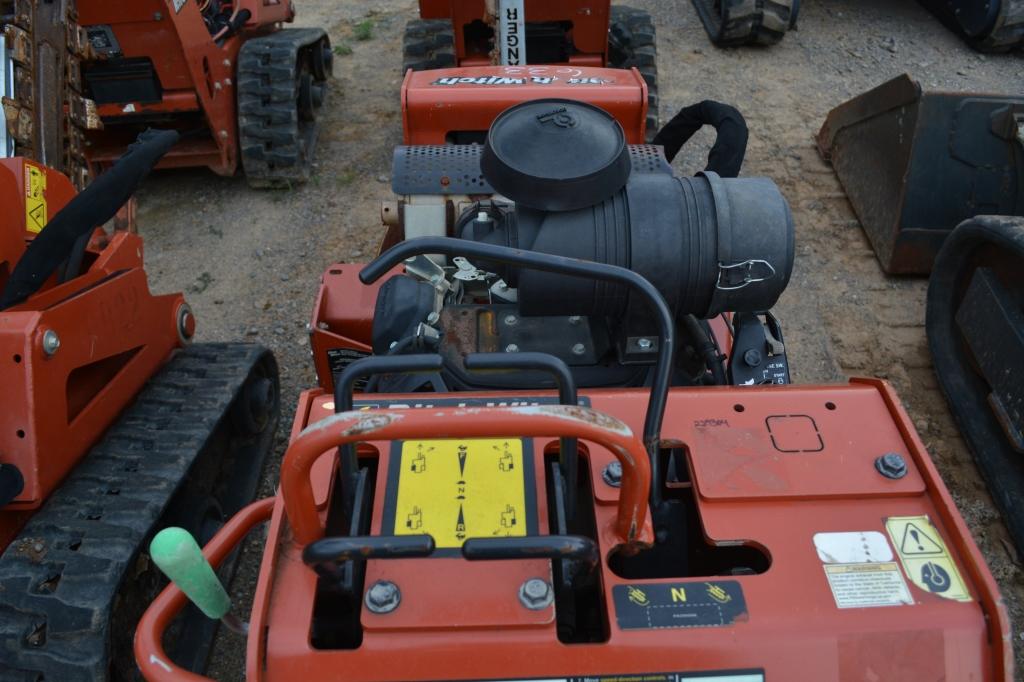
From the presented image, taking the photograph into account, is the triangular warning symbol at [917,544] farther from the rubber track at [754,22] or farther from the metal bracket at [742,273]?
the rubber track at [754,22]

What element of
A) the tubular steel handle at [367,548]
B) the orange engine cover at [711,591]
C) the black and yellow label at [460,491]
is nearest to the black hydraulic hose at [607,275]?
the orange engine cover at [711,591]

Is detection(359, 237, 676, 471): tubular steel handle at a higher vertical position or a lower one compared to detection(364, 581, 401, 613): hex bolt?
higher

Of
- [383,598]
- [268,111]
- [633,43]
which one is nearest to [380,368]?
[383,598]

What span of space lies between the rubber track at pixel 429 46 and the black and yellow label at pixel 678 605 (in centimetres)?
434

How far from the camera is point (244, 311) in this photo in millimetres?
4035

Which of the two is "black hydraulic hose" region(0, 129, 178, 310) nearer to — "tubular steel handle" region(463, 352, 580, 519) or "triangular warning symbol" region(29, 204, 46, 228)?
"triangular warning symbol" region(29, 204, 46, 228)

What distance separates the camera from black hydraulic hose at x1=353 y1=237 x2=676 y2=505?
144 centimetres

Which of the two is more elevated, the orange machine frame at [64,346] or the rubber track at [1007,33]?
the rubber track at [1007,33]

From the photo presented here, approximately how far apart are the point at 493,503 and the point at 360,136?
447 cm

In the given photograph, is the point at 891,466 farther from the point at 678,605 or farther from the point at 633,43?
the point at 633,43

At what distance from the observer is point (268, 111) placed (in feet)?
15.1

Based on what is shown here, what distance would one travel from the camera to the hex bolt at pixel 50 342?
6.29 ft

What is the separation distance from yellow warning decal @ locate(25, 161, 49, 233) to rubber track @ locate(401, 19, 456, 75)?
127 inches

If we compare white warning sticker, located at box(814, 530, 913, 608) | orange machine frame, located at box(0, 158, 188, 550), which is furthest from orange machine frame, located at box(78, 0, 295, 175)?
white warning sticker, located at box(814, 530, 913, 608)
